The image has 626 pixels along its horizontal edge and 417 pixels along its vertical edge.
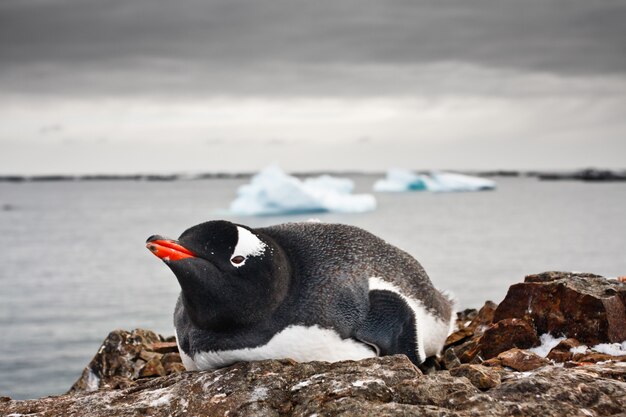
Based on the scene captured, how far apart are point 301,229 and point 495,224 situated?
61405 mm

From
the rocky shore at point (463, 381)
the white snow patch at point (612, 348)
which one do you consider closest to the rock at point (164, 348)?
the rocky shore at point (463, 381)

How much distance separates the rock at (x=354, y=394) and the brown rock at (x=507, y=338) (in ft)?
3.78

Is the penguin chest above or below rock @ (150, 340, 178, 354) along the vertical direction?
above

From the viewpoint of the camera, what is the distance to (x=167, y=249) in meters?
4.67

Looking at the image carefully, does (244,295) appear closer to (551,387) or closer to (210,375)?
(210,375)

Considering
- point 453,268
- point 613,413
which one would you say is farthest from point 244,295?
point 453,268

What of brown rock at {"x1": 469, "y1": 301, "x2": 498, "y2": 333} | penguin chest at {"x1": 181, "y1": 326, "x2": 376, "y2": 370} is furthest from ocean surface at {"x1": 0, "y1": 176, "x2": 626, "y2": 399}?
penguin chest at {"x1": 181, "y1": 326, "x2": 376, "y2": 370}

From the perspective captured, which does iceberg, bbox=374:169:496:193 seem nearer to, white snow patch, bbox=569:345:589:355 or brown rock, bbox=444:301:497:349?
brown rock, bbox=444:301:497:349

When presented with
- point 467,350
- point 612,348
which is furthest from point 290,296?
point 612,348

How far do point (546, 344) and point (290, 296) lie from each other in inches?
87.3

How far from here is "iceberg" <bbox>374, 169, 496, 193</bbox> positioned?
54188 mm

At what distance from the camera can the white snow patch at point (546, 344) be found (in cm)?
603

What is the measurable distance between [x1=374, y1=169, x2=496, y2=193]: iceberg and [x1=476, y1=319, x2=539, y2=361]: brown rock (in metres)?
45.4

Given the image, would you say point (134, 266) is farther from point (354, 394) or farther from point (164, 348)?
point (354, 394)
